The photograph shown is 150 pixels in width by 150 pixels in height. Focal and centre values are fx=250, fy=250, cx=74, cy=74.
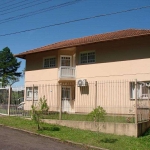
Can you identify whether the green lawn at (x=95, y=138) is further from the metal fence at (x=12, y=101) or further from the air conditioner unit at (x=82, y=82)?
the air conditioner unit at (x=82, y=82)

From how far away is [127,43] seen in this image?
1730 centimetres

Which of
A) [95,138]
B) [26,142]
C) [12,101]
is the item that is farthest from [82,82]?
[26,142]

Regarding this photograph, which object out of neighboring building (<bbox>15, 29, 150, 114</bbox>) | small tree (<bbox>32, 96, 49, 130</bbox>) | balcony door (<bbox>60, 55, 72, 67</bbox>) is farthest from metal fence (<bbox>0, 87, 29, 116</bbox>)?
balcony door (<bbox>60, 55, 72, 67</bbox>)

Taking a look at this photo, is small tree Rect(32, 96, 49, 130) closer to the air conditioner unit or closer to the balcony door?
the air conditioner unit

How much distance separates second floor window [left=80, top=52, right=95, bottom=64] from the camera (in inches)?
748

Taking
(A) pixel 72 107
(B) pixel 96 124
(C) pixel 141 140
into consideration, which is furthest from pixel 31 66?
(C) pixel 141 140

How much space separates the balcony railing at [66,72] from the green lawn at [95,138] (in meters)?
8.83

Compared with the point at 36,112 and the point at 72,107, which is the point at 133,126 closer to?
the point at 36,112

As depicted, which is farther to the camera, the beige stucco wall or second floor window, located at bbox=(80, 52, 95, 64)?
second floor window, located at bbox=(80, 52, 95, 64)

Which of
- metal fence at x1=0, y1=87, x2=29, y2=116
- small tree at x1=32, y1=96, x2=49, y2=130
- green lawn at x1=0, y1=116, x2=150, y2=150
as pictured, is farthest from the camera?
metal fence at x1=0, y1=87, x2=29, y2=116

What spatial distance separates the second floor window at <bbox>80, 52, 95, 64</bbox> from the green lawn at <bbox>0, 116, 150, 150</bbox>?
334 inches

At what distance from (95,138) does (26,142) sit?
265cm

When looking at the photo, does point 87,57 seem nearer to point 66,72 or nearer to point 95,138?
point 66,72

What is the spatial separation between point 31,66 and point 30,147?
15469mm
